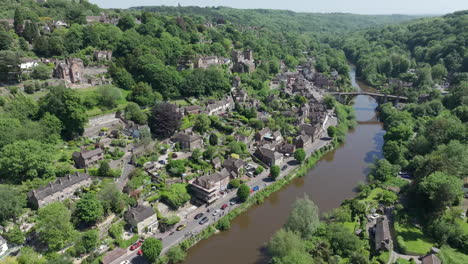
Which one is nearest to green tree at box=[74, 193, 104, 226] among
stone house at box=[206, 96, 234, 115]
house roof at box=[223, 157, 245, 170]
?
house roof at box=[223, 157, 245, 170]

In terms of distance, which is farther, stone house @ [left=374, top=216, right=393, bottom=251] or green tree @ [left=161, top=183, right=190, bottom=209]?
green tree @ [left=161, top=183, right=190, bottom=209]

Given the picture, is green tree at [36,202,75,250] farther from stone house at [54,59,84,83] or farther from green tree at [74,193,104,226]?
stone house at [54,59,84,83]

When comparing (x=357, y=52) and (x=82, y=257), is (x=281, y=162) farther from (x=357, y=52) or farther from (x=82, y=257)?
(x=357, y=52)

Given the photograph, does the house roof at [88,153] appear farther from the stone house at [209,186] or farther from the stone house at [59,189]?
the stone house at [209,186]

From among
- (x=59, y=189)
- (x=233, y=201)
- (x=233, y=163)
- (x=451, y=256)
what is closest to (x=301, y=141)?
(x=233, y=163)

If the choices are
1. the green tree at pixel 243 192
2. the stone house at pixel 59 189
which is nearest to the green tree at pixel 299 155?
the green tree at pixel 243 192

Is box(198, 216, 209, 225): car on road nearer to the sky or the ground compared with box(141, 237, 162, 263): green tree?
nearer to the ground

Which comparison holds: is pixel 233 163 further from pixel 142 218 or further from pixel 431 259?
pixel 431 259

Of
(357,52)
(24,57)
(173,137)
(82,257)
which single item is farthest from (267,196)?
(357,52)
